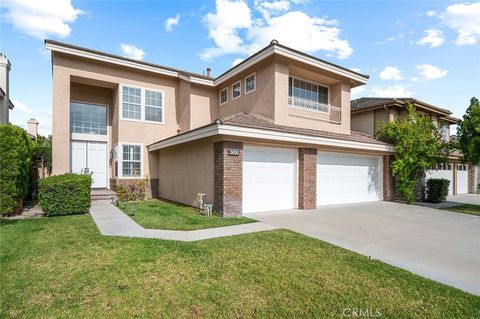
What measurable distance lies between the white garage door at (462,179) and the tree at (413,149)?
382 inches

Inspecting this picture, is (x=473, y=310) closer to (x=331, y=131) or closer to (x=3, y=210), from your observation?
(x=331, y=131)

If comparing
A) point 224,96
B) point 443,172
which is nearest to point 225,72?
point 224,96

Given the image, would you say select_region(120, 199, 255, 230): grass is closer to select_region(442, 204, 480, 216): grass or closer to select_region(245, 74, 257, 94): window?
select_region(245, 74, 257, 94): window

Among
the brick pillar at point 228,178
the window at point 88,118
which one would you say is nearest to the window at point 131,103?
the window at point 88,118

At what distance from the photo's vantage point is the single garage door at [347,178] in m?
12.4

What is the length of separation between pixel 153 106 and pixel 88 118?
3.75m

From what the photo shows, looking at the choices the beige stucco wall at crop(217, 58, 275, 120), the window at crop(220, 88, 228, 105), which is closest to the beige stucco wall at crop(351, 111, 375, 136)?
the beige stucco wall at crop(217, 58, 275, 120)

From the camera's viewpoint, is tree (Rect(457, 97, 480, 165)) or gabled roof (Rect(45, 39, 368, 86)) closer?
gabled roof (Rect(45, 39, 368, 86))

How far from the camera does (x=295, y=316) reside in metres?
3.37

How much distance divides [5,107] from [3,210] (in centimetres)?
988

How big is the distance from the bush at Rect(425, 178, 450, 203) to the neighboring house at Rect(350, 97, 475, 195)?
67 centimetres

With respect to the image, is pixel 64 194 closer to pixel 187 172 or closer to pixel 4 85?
pixel 187 172

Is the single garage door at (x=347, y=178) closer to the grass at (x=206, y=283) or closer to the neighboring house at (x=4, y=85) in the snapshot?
the grass at (x=206, y=283)

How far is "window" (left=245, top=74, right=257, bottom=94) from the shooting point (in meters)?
13.7
